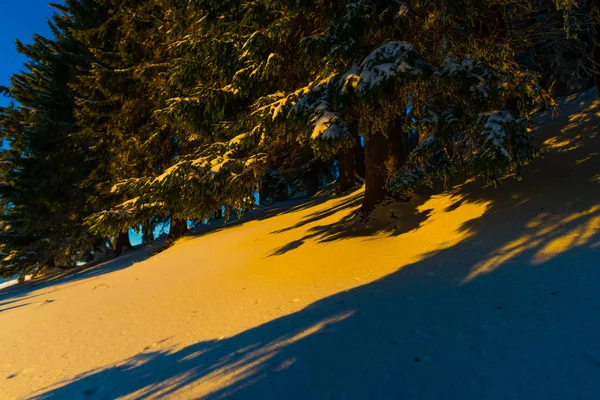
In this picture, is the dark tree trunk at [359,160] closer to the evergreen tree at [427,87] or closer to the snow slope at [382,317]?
the snow slope at [382,317]

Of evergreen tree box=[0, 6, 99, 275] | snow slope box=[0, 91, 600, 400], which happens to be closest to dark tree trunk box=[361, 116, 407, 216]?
snow slope box=[0, 91, 600, 400]

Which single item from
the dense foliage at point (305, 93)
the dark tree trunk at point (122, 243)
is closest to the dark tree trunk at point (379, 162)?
the dense foliage at point (305, 93)

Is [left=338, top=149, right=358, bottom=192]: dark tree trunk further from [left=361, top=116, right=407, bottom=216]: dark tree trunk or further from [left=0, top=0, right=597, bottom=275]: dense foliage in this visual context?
[left=361, top=116, right=407, bottom=216]: dark tree trunk

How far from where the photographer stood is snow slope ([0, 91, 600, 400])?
Answer: 223cm

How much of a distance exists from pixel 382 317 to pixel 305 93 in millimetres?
3988

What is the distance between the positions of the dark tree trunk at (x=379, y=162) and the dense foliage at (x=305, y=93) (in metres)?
0.03

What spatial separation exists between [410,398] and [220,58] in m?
7.31

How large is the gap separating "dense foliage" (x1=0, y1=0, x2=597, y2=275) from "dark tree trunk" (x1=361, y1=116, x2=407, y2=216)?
3 cm

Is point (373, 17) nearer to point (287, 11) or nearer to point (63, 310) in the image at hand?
point (287, 11)

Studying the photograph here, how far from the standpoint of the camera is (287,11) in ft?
19.6

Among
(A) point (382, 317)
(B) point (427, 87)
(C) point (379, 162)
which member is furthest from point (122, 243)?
(A) point (382, 317)

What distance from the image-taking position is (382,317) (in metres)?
3.16

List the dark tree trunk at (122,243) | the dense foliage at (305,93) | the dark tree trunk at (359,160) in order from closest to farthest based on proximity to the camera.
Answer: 1. the dense foliage at (305,93)
2. the dark tree trunk at (359,160)
3. the dark tree trunk at (122,243)

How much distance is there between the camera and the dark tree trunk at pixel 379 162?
7504mm
